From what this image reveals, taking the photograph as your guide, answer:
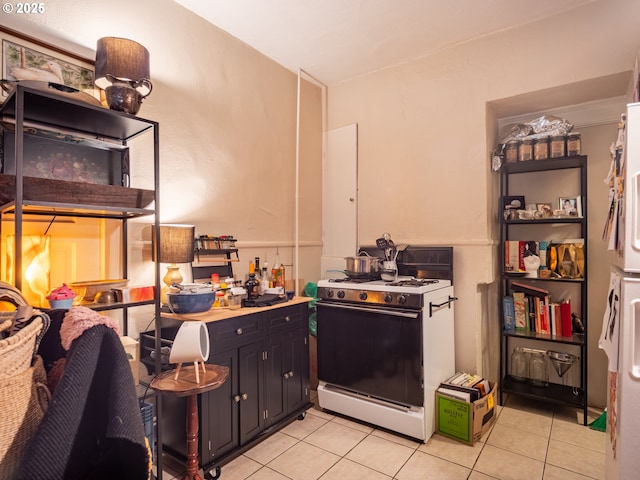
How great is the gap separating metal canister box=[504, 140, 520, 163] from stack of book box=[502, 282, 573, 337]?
107cm

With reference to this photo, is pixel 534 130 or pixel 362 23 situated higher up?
pixel 362 23

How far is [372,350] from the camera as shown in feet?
8.70

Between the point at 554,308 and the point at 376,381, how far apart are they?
1.59 metres

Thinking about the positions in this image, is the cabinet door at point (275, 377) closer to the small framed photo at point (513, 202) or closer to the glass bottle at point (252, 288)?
the glass bottle at point (252, 288)

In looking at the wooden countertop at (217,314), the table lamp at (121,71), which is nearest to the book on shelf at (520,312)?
the wooden countertop at (217,314)

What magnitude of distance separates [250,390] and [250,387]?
18 mm

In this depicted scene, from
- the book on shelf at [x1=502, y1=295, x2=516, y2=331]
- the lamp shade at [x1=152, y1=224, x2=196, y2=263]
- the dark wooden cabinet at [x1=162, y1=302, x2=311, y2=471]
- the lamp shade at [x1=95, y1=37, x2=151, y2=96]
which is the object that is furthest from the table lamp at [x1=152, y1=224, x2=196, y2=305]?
the book on shelf at [x1=502, y1=295, x2=516, y2=331]

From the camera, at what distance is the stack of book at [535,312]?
2941mm

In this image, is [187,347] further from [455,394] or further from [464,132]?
[464,132]

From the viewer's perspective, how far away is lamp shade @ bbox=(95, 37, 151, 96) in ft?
6.06

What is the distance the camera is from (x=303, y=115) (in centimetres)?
363

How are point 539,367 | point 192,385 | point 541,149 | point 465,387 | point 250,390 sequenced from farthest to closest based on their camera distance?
point 539,367 < point 541,149 < point 465,387 < point 250,390 < point 192,385

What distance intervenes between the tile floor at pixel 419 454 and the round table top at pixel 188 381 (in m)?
0.69

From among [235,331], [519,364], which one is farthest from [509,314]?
[235,331]
